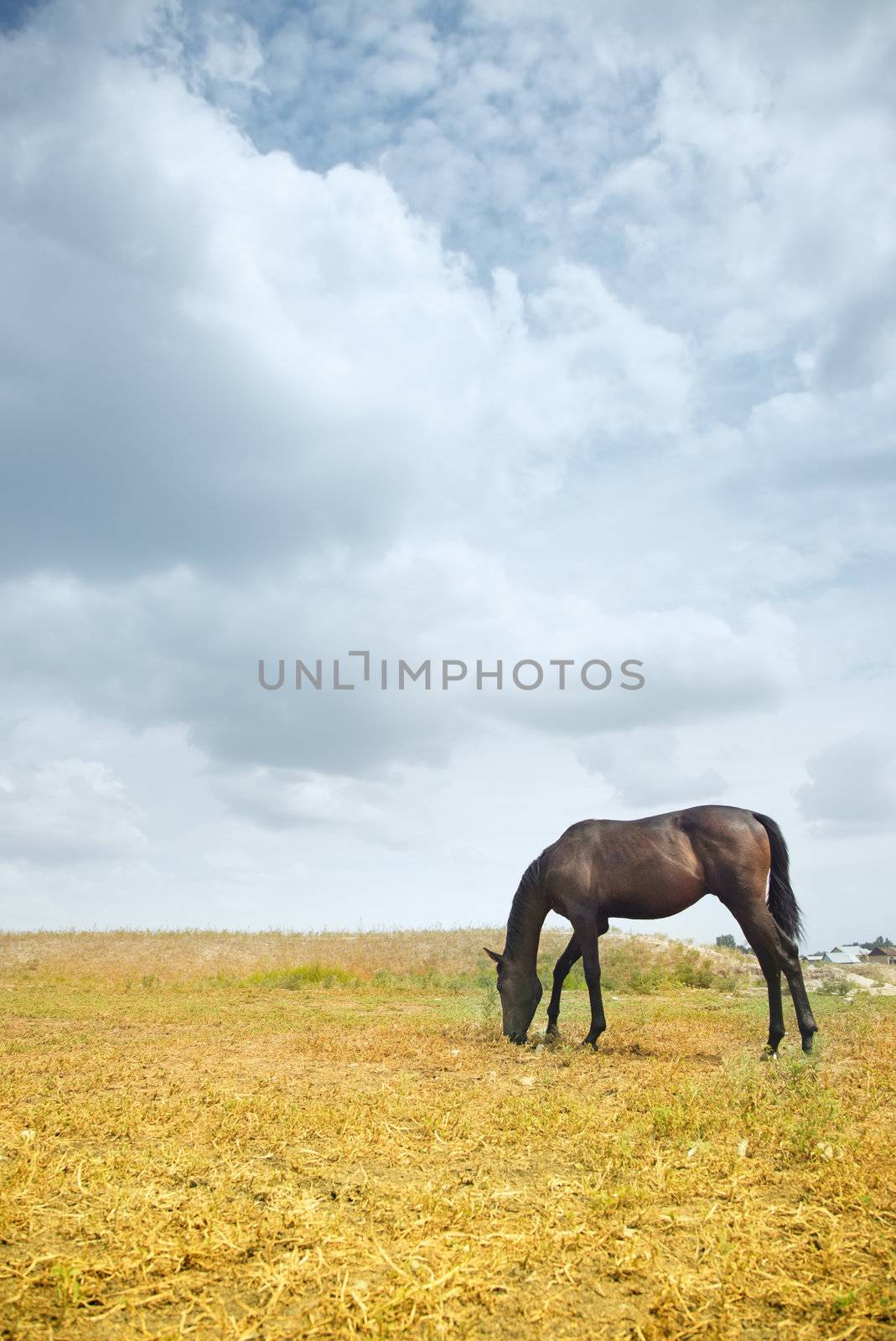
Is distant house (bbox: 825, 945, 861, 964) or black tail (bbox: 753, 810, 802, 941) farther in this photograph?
distant house (bbox: 825, 945, 861, 964)

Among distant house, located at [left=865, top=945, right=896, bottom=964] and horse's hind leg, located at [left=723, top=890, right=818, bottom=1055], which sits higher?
horse's hind leg, located at [left=723, top=890, right=818, bottom=1055]

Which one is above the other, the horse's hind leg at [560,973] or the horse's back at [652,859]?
the horse's back at [652,859]

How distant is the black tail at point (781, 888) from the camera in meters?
10.6

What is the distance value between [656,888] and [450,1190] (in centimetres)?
661

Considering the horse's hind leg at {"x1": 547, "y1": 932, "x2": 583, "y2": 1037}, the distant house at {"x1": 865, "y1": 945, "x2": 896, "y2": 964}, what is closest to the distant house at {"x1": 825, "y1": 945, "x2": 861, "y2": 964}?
the distant house at {"x1": 865, "y1": 945, "x2": 896, "y2": 964}

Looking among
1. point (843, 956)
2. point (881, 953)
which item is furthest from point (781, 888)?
point (881, 953)

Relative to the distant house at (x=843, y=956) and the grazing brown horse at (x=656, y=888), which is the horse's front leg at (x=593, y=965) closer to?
the grazing brown horse at (x=656, y=888)

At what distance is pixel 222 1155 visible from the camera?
5.41 m

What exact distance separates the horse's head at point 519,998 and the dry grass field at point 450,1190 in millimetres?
385

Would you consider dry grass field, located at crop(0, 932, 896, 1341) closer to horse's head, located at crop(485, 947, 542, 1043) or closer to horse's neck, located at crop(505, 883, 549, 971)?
horse's head, located at crop(485, 947, 542, 1043)

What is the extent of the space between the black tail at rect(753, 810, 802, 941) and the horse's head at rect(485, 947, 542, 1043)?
134 inches

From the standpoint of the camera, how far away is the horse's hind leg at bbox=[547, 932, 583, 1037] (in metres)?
11.4

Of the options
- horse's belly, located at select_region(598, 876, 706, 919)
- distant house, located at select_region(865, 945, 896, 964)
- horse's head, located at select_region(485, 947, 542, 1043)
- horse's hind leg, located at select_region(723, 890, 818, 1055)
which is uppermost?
horse's belly, located at select_region(598, 876, 706, 919)

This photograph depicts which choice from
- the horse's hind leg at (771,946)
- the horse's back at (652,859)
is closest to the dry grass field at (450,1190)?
the horse's hind leg at (771,946)
